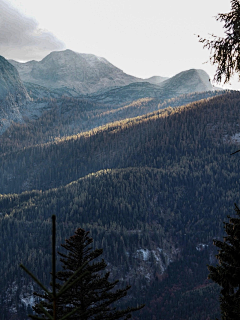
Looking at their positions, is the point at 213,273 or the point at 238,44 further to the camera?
the point at 213,273

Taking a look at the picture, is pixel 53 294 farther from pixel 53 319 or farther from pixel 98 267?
pixel 98 267

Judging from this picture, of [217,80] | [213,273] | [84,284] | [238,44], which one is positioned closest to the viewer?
[238,44]

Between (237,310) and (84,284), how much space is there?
361 inches

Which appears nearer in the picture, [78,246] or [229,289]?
[229,289]

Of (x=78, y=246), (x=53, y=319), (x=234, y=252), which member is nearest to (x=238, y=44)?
(x=234, y=252)

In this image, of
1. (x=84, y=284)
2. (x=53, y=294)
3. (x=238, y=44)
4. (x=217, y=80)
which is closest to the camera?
(x=53, y=294)

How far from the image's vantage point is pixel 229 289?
19.2m

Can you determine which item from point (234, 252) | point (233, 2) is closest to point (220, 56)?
point (233, 2)

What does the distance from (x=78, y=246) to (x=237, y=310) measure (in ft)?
32.9

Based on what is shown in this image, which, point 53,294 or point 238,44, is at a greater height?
point 238,44

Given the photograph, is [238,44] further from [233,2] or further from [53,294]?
[53,294]

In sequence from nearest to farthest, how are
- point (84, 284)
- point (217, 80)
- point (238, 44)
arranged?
point (238, 44), point (217, 80), point (84, 284)

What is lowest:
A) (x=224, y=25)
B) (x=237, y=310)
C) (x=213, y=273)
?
(x=237, y=310)

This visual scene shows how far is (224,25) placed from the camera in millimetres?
16234
